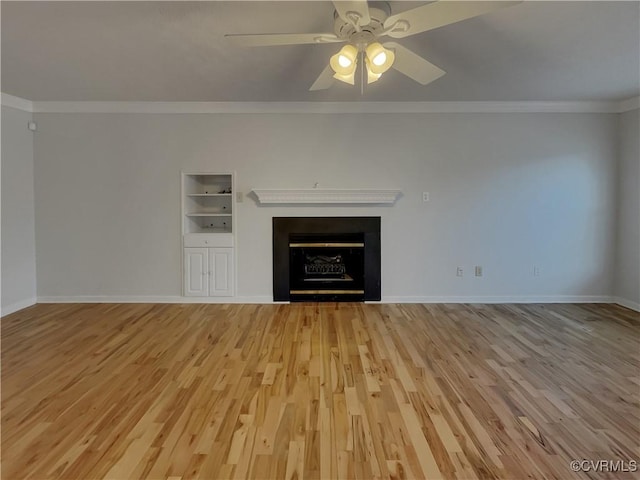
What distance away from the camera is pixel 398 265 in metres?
4.68

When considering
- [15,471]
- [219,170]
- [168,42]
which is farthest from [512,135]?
[15,471]

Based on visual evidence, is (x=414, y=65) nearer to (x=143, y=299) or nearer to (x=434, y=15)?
(x=434, y=15)

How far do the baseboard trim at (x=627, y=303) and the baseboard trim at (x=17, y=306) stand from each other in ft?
23.9

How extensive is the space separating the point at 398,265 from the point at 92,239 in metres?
3.90

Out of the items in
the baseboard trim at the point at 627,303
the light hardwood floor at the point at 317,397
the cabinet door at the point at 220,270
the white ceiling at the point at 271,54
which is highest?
the white ceiling at the point at 271,54

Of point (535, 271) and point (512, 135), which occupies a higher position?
point (512, 135)

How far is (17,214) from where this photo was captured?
4.34 m

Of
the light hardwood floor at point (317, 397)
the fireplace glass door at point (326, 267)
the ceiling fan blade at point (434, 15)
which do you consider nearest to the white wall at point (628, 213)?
the light hardwood floor at point (317, 397)

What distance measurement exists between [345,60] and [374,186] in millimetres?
2491

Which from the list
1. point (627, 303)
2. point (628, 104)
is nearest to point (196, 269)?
point (627, 303)

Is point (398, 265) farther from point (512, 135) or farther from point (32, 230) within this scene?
point (32, 230)

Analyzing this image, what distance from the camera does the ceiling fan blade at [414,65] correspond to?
2.34 meters

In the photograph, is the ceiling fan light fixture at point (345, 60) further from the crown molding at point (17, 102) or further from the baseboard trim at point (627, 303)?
the baseboard trim at point (627, 303)

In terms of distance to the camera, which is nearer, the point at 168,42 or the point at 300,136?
the point at 168,42
